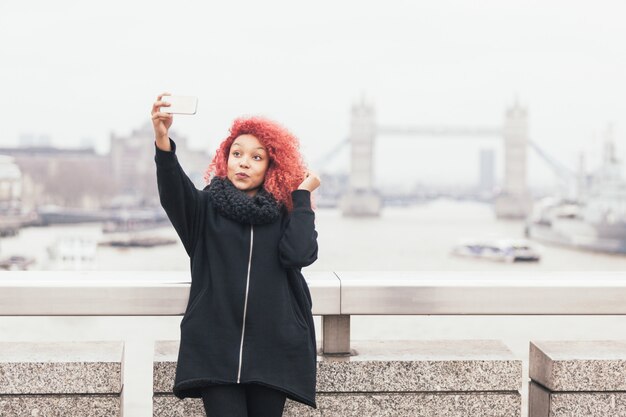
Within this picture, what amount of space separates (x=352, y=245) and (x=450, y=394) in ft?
173

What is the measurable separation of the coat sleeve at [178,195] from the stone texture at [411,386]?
0.35 metres

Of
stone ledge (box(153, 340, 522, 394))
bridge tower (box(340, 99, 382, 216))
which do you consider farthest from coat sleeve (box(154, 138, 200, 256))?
bridge tower (box(340, 99, 382, 216))

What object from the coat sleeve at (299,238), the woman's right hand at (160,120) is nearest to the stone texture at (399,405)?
the coat sleeve at (299,238)

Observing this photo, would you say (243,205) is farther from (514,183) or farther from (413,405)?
(514,183)

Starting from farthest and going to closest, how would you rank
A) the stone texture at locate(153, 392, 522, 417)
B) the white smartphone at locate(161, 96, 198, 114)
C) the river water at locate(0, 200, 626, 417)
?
the river water at locate(0, 200, 626, 417)
the stone texture at locate(153, 392, 522, 417)
the white smartphone at locate(161, 96, 198, 114)

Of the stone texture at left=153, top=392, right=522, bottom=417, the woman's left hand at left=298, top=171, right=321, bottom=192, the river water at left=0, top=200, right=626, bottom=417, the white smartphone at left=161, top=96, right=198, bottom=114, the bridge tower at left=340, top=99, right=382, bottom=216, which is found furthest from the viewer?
the bridge tower at left=340, top=99, right=382, bottom=216

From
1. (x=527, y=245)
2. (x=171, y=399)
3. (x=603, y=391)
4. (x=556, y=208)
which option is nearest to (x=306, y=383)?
(x=171, y=399)

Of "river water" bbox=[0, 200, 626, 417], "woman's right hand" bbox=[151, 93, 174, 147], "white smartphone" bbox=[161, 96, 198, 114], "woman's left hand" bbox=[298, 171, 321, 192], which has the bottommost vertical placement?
"river water" bbox=[0, 200, 626, 417]

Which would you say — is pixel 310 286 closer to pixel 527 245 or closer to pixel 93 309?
pixel 93 309

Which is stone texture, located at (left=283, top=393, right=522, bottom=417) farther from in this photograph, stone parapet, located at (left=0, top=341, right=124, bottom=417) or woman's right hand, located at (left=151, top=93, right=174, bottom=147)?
woman's right hand, located at (left=151, top=93, right=174, bottom=147)

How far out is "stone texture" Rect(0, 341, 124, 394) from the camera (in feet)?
5.53

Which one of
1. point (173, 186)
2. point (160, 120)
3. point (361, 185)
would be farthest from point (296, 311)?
point (361, 185)

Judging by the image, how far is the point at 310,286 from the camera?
1.71 m

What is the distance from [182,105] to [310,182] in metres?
0.32
